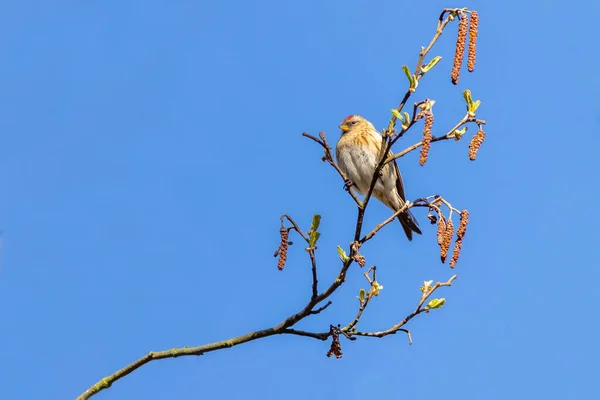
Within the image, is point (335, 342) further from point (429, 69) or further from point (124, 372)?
point (429, 69)

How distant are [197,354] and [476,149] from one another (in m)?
1.40

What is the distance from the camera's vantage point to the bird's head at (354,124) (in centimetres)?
747

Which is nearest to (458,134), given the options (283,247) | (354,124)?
(283,247)

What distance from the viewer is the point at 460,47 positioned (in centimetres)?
316

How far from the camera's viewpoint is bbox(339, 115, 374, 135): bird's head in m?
7.47

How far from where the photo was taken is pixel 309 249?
329cm

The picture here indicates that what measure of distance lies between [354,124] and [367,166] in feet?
2.43

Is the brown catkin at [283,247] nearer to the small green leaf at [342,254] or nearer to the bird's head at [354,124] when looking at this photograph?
the small green leaf at [342,254]

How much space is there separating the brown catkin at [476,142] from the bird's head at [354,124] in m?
4.09

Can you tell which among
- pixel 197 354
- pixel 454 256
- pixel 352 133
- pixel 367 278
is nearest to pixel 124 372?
pixel 197 354

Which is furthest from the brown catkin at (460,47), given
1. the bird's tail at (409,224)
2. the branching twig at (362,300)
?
the bird's tail at (409,224)

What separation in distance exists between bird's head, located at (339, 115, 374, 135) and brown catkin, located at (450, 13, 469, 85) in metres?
4.23

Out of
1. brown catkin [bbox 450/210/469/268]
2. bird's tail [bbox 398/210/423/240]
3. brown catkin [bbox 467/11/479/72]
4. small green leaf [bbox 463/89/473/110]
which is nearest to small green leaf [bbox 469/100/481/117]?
small green leaf [bbox 463/89/473/110]

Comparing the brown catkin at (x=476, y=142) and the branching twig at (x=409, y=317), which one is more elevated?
the brown catkin at (x=476, y=142)
